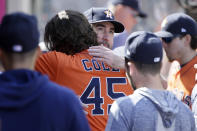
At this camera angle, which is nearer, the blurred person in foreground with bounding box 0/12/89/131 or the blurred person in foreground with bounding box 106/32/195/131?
the blurred person in foreground with bounding box 0/12/89/131

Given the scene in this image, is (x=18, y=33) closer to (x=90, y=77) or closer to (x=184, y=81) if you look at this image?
(x=90, y=77)

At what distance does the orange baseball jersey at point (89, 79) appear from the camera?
350cm

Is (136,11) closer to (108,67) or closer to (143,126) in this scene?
(108,67)

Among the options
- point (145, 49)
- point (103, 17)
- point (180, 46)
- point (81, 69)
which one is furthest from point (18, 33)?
point (180, 46)

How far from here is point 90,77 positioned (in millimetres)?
3580

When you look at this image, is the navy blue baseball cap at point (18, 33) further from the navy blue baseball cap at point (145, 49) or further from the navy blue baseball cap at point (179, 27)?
the navy blue baseball cap at point (179, 27)

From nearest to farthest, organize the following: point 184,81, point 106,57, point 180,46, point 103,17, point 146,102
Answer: point 146,102
point 106,57
point 103,17
point 184,81
point 180,46

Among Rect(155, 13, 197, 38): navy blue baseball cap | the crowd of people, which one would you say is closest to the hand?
the crowd of people

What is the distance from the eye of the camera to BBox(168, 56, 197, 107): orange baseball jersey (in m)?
4.53

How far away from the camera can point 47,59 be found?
11.5ft

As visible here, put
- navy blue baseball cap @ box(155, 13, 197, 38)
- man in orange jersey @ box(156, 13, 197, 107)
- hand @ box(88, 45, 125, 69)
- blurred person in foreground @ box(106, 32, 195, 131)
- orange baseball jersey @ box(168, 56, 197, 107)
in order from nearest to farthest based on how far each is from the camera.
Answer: blurred person in foreground @ box(106, 32, 195, 131) < hand @ box(88, 45, 125, 69) < orange baseball jersey @ box(168, 56, 197, 107) < man in orange jersey @ box(156, 13, 197, 107) < navy blue baseball cap @ box(155, 13, 197, 38)

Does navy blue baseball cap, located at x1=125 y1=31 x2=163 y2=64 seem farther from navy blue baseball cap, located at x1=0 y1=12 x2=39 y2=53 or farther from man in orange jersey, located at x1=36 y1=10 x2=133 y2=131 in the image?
navy blue baseball cap, located at x1=0 y1=12 x2=39 y2=53

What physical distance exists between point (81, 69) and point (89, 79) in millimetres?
96

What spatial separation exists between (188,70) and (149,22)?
540cm
